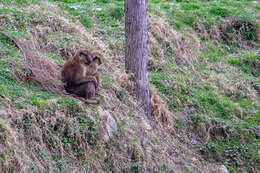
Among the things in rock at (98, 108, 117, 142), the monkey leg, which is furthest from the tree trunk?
the monkey leg

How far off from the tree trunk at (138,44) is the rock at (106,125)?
1386 millimetres

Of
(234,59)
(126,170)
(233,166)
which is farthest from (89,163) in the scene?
(234,59)

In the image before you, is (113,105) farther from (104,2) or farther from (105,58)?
(104,2)

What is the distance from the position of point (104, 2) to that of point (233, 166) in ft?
23.8

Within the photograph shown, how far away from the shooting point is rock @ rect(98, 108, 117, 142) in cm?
684

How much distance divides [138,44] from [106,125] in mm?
2166

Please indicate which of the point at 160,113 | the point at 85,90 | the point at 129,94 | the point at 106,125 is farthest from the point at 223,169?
the point at 85,90

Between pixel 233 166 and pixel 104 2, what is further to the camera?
pixel 104 2

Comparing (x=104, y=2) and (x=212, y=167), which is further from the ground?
(x=104, y=2)

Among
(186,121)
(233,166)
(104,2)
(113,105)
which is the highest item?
(104,2)

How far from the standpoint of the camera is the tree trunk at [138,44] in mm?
8188

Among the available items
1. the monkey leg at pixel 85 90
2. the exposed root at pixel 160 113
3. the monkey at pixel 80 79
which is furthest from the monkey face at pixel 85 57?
the exposed root at pixel 160 113

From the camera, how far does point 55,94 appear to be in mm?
7027

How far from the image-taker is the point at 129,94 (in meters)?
8.50
